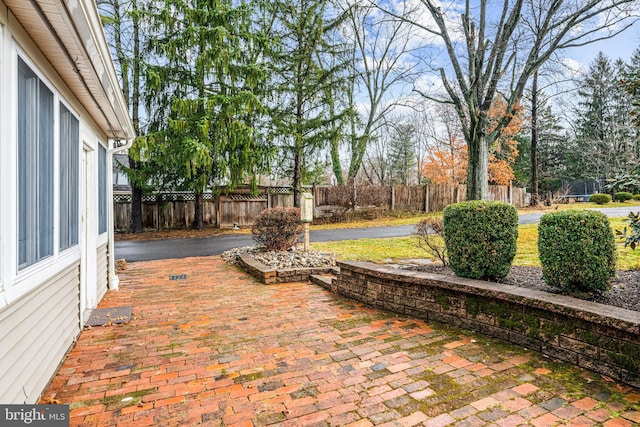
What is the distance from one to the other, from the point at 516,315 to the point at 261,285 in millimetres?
3603

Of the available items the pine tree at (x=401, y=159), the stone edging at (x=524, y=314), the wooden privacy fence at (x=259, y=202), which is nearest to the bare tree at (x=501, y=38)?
Answer: the stone edging at (x=524, y=314)

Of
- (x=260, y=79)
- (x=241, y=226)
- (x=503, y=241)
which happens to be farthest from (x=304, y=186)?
(x=503, y=241)

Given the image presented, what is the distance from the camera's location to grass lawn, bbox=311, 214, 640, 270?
5573 mm

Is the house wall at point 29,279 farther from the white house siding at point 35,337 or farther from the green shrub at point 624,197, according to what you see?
the green shrub at point 624,197

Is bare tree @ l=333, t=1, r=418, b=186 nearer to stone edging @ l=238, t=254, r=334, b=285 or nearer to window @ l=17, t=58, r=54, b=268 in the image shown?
stone edging @ l=238, t=254, r=334, b=285

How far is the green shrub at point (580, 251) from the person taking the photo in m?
3.06

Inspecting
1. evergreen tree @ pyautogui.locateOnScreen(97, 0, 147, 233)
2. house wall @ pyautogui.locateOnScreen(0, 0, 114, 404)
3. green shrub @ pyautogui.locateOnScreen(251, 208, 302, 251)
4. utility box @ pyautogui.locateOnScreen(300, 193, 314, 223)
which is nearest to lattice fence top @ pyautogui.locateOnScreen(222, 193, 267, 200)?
evergreen tree @ pyautogui.locateOnScreen(97, 0, 147, 233)

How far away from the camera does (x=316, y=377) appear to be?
259 centimetres

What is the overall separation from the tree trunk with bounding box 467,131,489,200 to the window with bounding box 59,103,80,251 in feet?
23.7

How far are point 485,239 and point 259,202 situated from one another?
1224 centimetres

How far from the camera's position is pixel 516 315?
3.09m

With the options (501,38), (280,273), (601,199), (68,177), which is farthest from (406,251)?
(601,199)

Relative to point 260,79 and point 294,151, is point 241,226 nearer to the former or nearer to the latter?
point 294,151

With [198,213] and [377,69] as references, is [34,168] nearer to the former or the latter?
[198,213]
